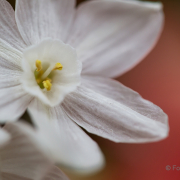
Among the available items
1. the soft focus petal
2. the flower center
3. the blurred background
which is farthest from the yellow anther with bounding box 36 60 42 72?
the blurred background

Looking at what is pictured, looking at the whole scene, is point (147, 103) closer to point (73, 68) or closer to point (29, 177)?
point (73, 68)

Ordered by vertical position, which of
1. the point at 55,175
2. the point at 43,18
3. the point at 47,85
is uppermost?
the point at 43,18

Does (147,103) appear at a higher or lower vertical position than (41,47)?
lower

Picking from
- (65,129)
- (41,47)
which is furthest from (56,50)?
(65,129)

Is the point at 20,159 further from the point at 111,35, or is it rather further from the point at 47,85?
the point at 111,35

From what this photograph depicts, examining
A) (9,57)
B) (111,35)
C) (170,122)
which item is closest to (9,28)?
(9,57)

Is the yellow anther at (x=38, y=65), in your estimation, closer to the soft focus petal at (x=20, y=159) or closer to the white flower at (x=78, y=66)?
the white flower at (x=78, y=66)

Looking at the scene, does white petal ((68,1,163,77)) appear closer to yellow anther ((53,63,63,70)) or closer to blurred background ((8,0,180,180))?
yellow anther ((53,63,63,70))
